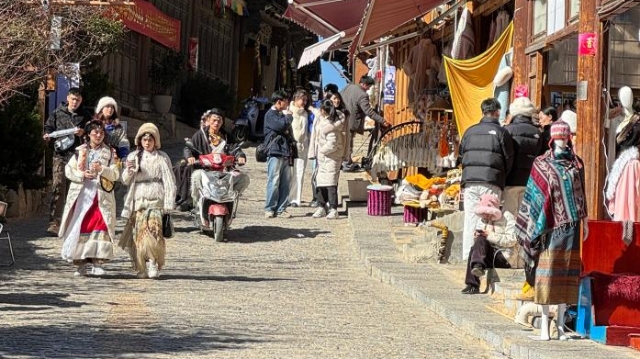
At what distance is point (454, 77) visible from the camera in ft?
60.2

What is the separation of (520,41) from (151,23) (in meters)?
15.9

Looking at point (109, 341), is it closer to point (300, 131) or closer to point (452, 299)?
point (452, 299)

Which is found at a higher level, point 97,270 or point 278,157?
point 278,157

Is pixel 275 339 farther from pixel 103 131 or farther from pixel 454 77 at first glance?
pixel 454 77

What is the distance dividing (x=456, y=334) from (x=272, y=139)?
9784 millimetres

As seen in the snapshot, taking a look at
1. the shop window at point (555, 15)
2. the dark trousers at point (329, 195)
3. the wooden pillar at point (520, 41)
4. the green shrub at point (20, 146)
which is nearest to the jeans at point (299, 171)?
the dark trousers at point (329, 195)

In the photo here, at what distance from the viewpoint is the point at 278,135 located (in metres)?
20.4

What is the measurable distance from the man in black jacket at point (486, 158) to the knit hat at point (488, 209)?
408mm

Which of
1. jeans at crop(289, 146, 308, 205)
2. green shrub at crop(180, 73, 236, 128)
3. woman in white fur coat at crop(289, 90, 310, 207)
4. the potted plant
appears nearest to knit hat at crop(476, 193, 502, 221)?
woman in white fur coat at crop(289, 90, 310, 207)

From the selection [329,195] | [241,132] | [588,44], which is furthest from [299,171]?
[241,132]

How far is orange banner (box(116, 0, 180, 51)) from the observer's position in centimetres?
2886

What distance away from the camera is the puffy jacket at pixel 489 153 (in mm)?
13625

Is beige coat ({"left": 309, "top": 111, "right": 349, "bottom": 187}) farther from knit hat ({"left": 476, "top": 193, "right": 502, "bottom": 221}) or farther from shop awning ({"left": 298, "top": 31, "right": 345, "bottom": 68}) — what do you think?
knit hat ({"left": 476, "top": 193, "right": 502, "bottom": 221})

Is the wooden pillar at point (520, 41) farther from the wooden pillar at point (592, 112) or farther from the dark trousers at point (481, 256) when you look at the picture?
the dark trousers at point (481, 256)
